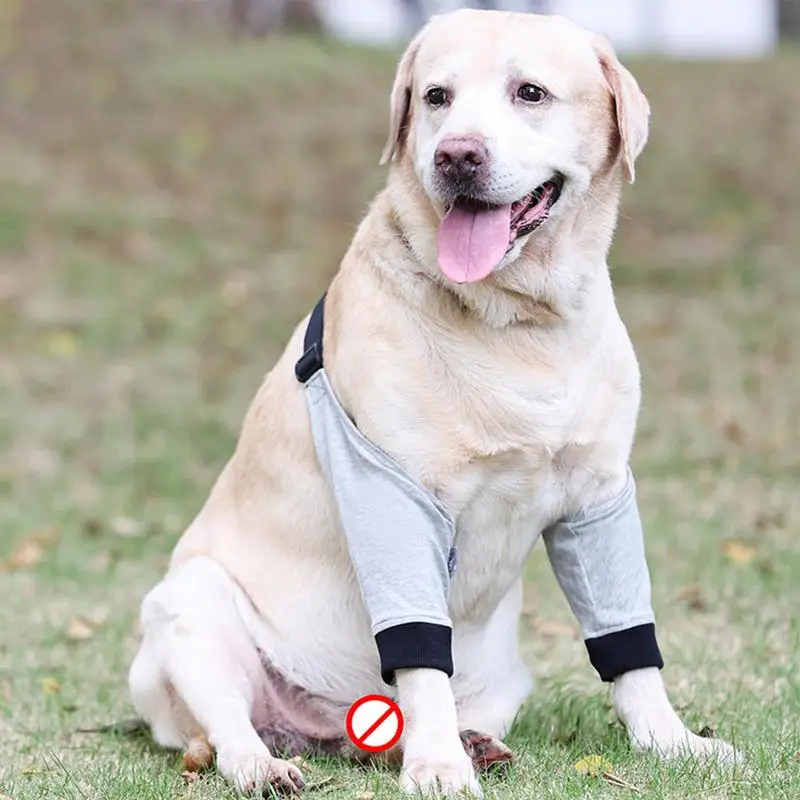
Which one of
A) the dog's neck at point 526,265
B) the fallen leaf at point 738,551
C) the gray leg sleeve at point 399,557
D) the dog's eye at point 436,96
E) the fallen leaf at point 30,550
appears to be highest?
the dog's eye at point 436,96

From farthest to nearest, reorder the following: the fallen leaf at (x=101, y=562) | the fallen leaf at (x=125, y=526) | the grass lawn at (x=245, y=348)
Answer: the fallen leaf at (x=125, y=526), the fallen leaf at (x=101, y=562), the grass lawn at (x=245, y=348)

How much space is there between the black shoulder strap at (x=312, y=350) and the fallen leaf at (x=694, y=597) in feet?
Answer: 8.37

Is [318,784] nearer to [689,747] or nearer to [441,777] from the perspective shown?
[441,777]

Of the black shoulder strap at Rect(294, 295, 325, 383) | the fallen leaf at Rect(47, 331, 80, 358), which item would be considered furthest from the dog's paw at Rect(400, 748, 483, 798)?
the fallen leaf at Rect(47, 331, 80, 358)

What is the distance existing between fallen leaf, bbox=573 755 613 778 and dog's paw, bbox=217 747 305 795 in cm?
62

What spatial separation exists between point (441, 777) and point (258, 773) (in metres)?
0.41

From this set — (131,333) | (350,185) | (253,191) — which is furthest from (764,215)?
(131,333)

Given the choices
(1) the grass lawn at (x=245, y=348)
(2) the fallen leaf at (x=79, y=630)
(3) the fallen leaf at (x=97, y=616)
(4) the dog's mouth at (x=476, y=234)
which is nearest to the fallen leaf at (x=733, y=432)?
(1) the grass lawn at (x=245, y=348)

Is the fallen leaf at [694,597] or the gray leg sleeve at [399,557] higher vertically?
the gray leg sleeve at [399,557]

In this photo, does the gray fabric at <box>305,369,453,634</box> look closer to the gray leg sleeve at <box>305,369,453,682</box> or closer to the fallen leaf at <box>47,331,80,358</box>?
the gray leg sleeve at <box>305,369,453,682</box>

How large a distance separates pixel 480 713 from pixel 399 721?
43 centimetres

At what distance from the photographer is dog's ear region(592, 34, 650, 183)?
3496 mm

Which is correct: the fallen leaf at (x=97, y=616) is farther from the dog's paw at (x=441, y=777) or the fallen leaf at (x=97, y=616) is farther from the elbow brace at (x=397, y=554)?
the dog's paw at (x=441, y=777)

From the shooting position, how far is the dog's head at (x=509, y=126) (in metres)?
3.30
